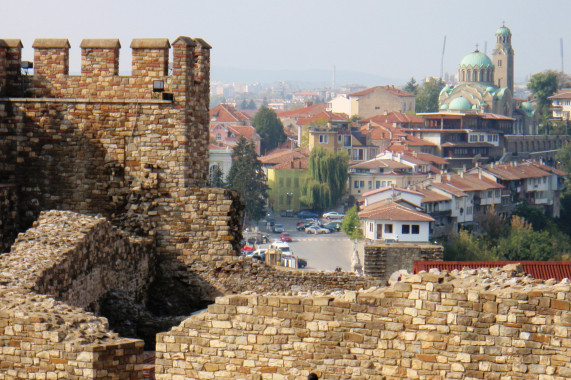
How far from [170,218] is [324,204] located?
458ft

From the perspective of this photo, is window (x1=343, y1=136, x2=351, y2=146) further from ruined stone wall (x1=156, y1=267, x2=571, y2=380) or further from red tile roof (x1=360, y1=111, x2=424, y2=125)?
ruined stone wall (x1=156, y1=267, x2=571, y2=380)

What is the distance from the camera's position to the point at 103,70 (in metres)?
11.9

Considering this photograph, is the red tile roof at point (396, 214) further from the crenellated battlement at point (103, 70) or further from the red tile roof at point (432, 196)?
the crenellated battlement at point (103, 70)

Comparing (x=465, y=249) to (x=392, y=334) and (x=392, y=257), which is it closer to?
(x=392, y=257)

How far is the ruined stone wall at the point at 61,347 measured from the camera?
7566 millimetres

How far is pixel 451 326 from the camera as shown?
7.38 metres

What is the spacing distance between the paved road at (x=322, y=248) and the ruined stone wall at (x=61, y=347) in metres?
90.5

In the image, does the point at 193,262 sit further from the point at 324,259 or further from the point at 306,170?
the point at 306,170

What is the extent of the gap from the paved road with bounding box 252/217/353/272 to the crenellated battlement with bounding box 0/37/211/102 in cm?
8650

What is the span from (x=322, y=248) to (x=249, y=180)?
53.7 feet

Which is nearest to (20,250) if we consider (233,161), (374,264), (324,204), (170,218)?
(170,218)

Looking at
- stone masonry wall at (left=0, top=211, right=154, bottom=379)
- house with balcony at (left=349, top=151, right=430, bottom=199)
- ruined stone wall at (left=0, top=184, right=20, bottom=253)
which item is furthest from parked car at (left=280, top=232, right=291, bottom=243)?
stone masonry wall at (left=0, top=211, right=154, bottom=379)

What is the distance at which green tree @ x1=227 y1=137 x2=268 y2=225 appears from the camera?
130 metres

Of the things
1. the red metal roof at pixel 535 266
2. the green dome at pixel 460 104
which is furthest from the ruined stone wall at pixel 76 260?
the green dome at pixel 460 104
